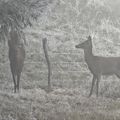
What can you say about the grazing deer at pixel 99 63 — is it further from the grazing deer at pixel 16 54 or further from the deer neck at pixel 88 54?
the grazing deer at pixel 16 54

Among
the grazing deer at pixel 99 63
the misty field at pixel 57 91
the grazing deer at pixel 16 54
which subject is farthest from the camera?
the grazing deer at pixel 99 63

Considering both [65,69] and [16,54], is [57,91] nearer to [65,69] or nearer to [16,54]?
[65,69]

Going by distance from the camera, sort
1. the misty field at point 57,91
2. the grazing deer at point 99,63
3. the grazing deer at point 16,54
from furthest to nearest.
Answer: the grazing deer at point 99,63, the grazing deer at point 16,54, the misty field at point 57,91

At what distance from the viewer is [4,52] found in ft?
19.1

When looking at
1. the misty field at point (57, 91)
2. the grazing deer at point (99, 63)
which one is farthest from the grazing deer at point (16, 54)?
the grazing deer at point (99, 63)

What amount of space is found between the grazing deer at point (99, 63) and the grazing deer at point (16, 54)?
2.52 ft

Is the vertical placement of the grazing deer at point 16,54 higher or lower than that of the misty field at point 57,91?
higher

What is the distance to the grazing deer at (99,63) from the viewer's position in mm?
5988

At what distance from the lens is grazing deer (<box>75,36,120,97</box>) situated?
5988mm

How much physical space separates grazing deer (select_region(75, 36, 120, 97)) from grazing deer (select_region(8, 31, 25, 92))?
0.77 metres

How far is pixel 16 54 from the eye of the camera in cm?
590

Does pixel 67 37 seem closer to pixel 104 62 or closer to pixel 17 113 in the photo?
pixel 104 62

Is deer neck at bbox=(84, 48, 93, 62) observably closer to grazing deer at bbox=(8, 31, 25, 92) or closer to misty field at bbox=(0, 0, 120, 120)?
misty field at bbox=(0, 0, 120, 120)

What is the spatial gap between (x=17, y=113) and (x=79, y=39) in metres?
1.36
